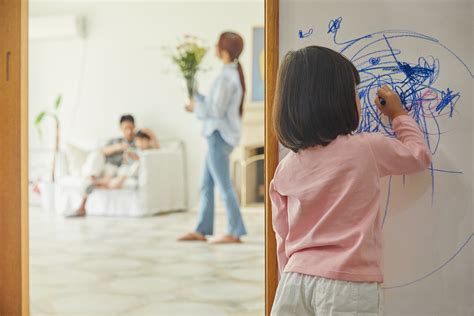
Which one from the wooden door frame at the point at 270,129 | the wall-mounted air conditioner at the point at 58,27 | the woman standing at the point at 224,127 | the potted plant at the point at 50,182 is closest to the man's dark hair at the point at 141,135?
the potted plant at the point at 50,182

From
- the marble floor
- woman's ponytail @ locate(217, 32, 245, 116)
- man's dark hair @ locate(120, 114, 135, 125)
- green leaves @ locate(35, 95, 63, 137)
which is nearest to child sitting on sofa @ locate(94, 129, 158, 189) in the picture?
man's dark hair @ locate(120, 114, 135, 125)

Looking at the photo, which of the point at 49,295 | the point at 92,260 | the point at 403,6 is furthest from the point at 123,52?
the point at 403,6

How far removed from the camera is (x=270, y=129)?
6.20 feet

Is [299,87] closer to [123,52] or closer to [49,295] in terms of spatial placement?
[49,295]

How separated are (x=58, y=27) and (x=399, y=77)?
19.4 feet

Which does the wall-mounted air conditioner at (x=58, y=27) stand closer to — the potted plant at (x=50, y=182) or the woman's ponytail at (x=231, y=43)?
the potted plant at (x=50, y=182)

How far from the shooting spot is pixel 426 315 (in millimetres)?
1890

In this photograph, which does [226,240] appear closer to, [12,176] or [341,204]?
[12,176]

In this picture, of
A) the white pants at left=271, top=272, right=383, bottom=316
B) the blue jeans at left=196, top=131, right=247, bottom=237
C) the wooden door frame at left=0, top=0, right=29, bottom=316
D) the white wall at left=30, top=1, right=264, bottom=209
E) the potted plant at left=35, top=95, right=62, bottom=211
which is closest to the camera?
the white pants at left=271, top=272, right=383, bottom=316

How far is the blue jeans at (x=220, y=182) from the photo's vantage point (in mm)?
4352

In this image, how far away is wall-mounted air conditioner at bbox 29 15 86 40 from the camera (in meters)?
7.09

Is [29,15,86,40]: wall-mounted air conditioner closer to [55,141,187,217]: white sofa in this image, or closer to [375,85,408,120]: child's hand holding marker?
[55,141,187,217]: white sofa

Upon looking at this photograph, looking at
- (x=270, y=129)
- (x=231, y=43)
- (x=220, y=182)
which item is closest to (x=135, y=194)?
(x=220, y=182)

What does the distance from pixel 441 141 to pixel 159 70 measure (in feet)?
17.6
